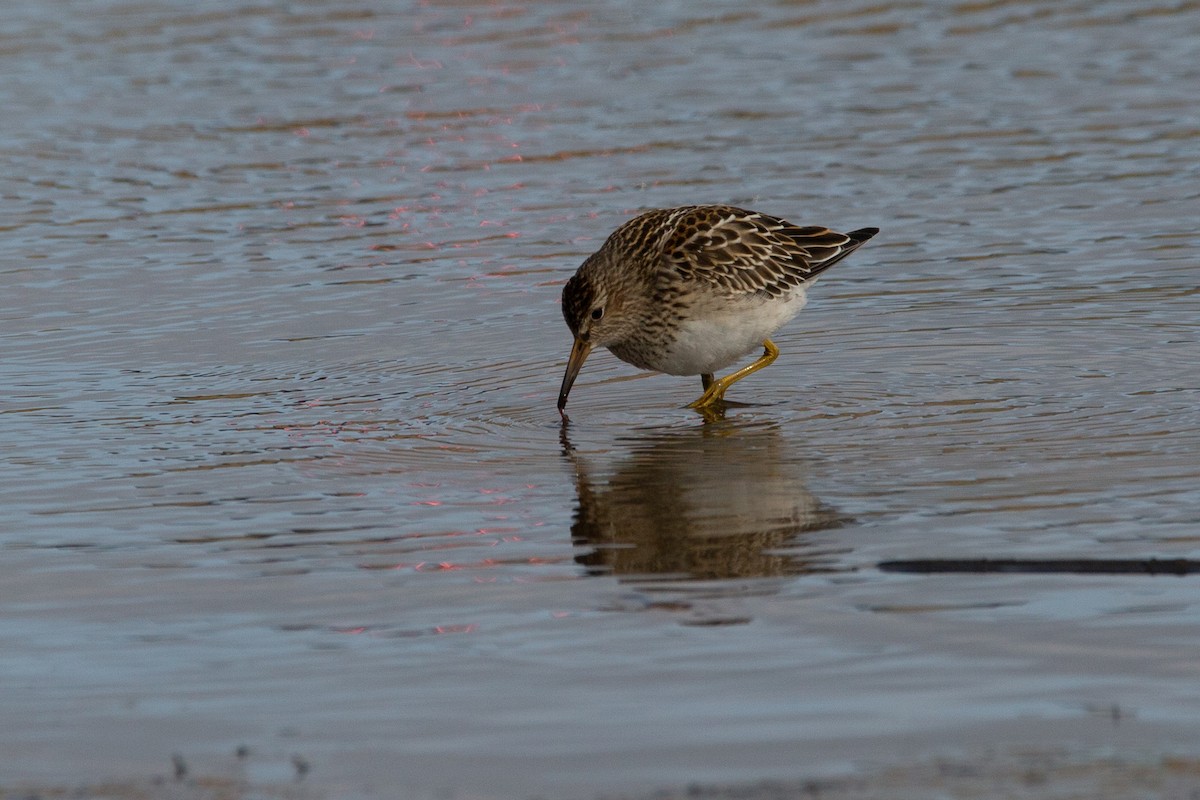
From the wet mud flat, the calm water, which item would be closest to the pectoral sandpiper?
the calm water

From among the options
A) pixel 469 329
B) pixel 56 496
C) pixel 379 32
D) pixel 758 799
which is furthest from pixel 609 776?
pixel 379 32

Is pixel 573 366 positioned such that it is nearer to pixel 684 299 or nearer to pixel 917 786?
pixel 684 299

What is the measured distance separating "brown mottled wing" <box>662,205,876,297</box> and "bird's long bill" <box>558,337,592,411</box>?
649 mm

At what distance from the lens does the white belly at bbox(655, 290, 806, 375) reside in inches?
398

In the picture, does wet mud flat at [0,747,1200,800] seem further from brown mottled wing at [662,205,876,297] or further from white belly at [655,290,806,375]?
brown mottled wing at [662,205,876,297]

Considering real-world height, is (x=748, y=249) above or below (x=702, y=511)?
above

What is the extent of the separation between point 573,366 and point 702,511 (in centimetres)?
217

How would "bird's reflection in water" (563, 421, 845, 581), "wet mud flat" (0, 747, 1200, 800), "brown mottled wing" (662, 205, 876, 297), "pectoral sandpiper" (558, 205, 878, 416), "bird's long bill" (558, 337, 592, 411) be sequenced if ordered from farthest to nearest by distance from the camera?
"brown mottled wing" (662, 205, 876, 297)
"pectoral sandpiper" (558, 205, 878, 416)
"bird's long bill" (558, 337, 592, 411)
"bird's reflection in water" (563, 421, 845, 581)
"wet mud flat" (0, 747, 1200, 800)

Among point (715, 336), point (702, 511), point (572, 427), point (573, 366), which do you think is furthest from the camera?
point (715, 336)

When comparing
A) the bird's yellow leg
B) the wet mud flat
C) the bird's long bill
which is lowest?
the bird's yellow leg

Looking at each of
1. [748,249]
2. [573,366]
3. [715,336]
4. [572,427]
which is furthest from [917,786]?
[748,249]

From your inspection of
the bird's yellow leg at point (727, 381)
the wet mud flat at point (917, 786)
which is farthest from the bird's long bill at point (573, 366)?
the wet mud flat at point (917, 786)

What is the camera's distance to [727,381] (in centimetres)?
1041

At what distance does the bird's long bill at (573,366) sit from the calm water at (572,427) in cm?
16
